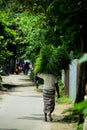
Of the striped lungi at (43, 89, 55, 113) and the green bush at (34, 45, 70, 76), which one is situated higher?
the green bush at (34, 45, 70, 76)

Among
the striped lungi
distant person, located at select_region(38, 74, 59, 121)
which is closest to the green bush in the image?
distant person, located at select_region(38, 74, 59, 121)

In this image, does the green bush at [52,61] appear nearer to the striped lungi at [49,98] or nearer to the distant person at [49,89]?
the distant person at [49,89]

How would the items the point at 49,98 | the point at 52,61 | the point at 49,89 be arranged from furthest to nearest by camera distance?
the point at 52,61 < the point at 49,98 < the point at 49,89

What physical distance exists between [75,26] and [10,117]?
516 cm

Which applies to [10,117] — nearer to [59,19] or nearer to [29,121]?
[29,121]

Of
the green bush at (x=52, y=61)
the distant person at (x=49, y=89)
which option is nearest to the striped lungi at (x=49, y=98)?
the distant person at (x=49, y=89)

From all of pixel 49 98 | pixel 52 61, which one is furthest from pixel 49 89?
pixel 52 61

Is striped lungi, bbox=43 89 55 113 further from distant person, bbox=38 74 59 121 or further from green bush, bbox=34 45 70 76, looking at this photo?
green bush, bbox=34 45 70 76

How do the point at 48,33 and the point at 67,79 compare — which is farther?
the point at 48,33

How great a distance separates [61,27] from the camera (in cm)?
1195

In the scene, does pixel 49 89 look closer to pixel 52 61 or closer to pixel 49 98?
pixel 49 98

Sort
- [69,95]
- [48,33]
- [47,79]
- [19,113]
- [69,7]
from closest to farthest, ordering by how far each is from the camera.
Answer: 1. [69,7]
2. [47,79]
3. [19,113]
4. [69,95]
5. [48,33]

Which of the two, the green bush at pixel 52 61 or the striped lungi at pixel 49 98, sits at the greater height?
the green bush at pixel 52 61

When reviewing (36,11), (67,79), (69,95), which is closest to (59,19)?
(36,11)
